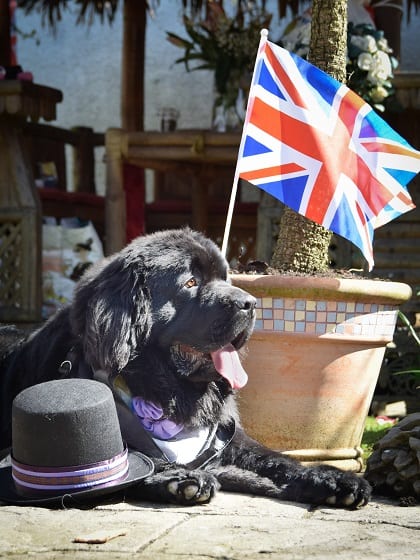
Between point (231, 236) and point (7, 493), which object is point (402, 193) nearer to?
point (7, 493)

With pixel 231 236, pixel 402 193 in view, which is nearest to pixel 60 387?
pixel 402 193

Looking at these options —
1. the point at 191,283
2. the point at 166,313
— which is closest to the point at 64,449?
the point at 166,313

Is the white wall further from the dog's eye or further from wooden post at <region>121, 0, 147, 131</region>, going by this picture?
the dog's eye

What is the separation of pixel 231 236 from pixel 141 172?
1.33 metres

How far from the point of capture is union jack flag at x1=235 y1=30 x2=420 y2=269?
3424 millimetres

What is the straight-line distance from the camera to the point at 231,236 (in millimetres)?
8016

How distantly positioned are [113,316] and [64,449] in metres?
0.50

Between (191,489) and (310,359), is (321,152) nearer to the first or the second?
(310,359)

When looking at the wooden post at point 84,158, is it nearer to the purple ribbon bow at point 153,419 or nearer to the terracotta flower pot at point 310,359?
the terracotta flower pot at point 310,359

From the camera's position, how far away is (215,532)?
2.22m

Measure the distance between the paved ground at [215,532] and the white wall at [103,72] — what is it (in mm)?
9487

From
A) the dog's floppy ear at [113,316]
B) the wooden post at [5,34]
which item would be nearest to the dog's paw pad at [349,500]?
the dog's floppy ear at [113,316]

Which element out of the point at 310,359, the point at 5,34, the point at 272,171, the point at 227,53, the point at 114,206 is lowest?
the point at 310,359

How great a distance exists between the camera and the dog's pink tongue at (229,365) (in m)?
2.90
